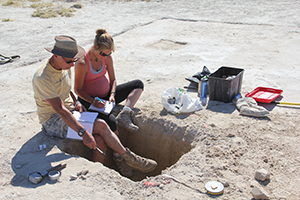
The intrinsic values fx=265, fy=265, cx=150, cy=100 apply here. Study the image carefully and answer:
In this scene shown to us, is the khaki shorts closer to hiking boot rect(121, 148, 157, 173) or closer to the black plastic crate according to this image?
hiking boot rect(121, 148, 157, 173)

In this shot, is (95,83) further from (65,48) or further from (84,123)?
(65,48)

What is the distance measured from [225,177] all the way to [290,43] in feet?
19.5

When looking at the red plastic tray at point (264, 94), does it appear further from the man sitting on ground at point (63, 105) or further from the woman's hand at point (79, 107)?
the woman's hand at point (79, 107)

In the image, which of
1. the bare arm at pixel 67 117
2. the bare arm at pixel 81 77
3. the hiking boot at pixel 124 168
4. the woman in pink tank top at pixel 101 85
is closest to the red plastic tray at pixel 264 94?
the woman in pink tank top at pixel 101 85

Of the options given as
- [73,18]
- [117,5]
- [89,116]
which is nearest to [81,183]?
[89,116]

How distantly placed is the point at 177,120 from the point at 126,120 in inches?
31.5

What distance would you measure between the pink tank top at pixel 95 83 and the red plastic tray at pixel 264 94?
248 cm

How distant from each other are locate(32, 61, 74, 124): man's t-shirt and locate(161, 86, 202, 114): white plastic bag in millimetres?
1537

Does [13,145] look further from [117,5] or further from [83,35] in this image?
[117,5]

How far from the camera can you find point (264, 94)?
4676 mm

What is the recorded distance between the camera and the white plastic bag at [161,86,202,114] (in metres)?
4.28

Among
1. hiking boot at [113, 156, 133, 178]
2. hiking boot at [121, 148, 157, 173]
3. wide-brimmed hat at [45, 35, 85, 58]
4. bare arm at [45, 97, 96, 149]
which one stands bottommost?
hiking boot at [113, 156, 133, 178]

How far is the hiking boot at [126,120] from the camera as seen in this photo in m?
4.14

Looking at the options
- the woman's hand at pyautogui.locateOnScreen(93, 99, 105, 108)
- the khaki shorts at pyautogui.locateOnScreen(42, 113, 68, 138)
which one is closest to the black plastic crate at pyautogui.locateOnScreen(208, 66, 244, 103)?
the woman's hand at pyautogui.locateOnScreen(93, 99, 105, 108)
